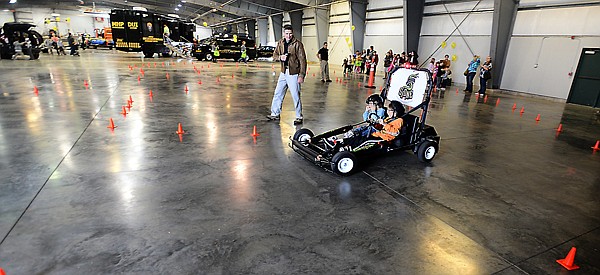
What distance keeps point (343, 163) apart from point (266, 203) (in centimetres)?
117

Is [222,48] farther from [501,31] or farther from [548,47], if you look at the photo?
[548,47]

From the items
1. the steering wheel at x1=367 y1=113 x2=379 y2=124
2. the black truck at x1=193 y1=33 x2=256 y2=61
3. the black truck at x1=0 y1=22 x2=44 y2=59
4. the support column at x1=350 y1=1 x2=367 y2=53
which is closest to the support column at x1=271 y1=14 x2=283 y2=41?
the black truck at x1=193 y1=33 x2=256 y2=61

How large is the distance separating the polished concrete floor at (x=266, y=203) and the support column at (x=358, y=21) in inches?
763

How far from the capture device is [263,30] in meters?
43.6

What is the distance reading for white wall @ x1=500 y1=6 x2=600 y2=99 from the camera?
12.2 metres

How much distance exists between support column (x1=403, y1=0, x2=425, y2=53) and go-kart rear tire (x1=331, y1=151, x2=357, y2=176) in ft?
57.0

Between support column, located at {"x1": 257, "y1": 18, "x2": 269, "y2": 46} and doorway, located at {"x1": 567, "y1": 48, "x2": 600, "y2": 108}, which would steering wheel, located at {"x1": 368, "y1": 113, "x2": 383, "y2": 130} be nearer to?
doorway, located at {"x1": 567, "y1": 48, "x2": 600, "y2": 108}

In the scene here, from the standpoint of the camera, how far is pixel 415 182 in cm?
404

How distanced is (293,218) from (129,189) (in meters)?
1.81

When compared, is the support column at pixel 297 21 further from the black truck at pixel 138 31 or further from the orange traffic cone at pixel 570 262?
the orange traffic cone at pixel 570 262

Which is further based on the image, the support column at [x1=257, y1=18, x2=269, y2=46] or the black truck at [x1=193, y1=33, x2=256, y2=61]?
the support column at [x1=257, y1=18, x2=269, y2=46]

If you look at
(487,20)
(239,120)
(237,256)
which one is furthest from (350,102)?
(487,20)

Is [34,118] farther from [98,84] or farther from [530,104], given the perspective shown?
[530,104]

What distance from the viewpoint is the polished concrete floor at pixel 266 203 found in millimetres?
2455
